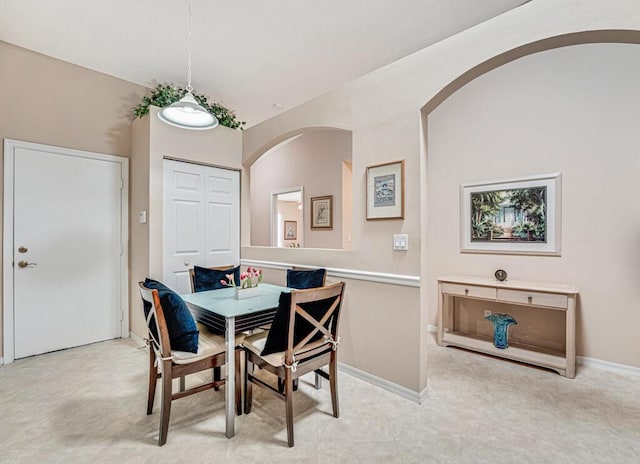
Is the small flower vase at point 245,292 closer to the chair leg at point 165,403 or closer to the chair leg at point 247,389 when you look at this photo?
the chair leg at point 247,389

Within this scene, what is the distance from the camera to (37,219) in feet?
9.98

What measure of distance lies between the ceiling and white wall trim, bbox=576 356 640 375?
313 centimetres

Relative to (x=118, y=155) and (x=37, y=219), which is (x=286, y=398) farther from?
(x=118, y=155)

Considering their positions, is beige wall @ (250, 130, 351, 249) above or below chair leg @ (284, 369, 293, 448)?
above

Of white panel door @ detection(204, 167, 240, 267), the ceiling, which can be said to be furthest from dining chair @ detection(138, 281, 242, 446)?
the ceiling

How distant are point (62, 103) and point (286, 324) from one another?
11.0ft

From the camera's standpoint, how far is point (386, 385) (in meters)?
2.43

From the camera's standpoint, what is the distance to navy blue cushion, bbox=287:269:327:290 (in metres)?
2.76

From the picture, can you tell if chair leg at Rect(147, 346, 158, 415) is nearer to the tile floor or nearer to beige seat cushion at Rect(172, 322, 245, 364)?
the tile floor

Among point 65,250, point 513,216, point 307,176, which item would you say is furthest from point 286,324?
point 307,176

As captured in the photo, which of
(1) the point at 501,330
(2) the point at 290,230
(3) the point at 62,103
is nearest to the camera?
(1) the point at 501,330

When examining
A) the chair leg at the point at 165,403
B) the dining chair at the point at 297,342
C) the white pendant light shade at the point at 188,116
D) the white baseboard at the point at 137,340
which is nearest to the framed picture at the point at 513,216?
the dining chair at the point at 297,342

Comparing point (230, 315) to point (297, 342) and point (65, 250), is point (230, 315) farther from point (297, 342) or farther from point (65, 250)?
point (65, 250)

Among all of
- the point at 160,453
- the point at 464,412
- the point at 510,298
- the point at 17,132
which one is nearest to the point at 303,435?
the point at 160,453
